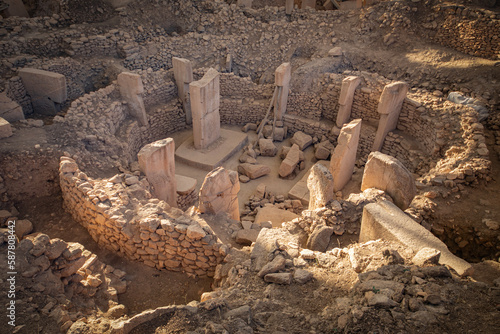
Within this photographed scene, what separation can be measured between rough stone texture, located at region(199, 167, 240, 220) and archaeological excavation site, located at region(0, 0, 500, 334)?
4 cm

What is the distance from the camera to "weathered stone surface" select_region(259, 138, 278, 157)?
988 centimetres

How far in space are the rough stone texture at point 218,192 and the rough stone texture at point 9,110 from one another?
4.70 m

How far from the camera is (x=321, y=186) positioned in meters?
6.10

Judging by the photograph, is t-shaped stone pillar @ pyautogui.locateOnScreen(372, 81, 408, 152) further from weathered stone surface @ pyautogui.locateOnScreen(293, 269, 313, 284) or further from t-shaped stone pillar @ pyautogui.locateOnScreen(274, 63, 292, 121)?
weathered stone surface @ pyautogui.locateOnScreen(293, 269, 313, 284)

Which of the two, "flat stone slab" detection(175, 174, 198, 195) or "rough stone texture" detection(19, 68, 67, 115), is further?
"rough stone texture" detection(19, 68, 67, 115)

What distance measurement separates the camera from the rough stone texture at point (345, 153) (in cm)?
686

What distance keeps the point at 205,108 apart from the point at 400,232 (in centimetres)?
578

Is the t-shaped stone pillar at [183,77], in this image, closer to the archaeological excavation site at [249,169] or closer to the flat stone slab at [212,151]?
the archaeological excavation site at [249,169]

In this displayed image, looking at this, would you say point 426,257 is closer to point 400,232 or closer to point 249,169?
point 400,232

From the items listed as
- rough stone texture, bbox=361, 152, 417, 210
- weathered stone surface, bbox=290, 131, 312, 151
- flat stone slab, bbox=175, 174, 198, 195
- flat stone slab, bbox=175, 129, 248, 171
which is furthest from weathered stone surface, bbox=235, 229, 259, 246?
weathered stone surface, bbox=290, 131, 312, 151

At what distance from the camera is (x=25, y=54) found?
364 inches

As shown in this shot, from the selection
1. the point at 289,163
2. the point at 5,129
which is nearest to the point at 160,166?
the point at 5,129

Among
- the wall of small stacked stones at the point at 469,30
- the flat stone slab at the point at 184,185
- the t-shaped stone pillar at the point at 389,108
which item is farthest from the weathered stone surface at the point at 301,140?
the wall of small stacked stones at the point at 469,30

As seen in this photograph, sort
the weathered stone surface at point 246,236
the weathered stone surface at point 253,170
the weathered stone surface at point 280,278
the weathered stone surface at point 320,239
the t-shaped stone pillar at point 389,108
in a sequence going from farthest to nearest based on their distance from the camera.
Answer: the weathered stone surface at point 253,170
the t-shaped stone pillar at point 389,108
the weathered stone surface at point 246,236
the weathered stone surface at point 320,239
the weathered stone surface at point 280,278
